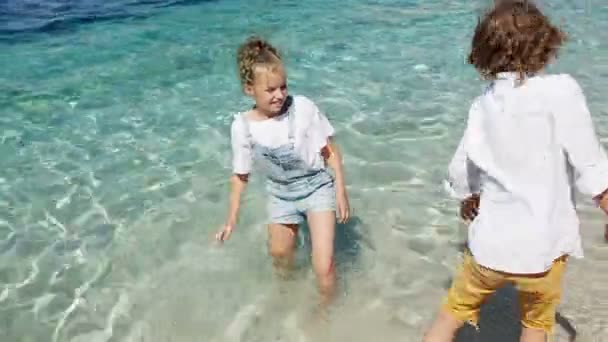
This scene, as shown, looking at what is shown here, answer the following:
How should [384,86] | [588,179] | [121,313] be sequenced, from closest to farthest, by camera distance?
[588,179] → [121,313] → [384,86]

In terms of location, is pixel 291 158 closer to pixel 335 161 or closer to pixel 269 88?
pixel 335 161

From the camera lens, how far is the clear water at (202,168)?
171 inches

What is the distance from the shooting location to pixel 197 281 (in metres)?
4.67

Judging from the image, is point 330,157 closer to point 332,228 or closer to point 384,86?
point 332,228

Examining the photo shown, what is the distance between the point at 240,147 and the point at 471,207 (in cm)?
149

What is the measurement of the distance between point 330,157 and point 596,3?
8.50 metres

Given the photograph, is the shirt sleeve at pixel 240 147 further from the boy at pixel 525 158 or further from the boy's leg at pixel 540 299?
the boy's leg at pixel 540 299

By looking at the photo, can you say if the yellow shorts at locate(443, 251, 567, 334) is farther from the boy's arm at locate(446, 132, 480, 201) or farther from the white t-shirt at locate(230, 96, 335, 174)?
the white t-shirt at locate(230, 96, 335, 174)

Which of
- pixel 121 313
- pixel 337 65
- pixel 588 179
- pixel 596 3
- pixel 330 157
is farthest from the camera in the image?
pixel 596 3

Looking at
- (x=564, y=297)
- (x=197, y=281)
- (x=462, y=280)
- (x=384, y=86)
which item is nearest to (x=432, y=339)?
(x=462, y=280)

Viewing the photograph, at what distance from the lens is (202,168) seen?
6.21 meters

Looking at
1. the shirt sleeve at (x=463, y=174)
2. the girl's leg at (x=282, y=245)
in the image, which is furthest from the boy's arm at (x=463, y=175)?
the girl's leg at (x=282, y=245)

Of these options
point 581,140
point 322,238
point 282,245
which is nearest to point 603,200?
point 581,140

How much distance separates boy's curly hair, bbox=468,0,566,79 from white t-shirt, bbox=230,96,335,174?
1.42 metres
